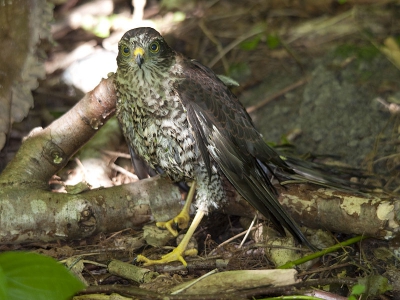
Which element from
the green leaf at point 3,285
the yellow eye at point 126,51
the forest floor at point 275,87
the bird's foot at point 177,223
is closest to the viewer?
the green leaf at point 3,285

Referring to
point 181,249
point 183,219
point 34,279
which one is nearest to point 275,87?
point 183,219

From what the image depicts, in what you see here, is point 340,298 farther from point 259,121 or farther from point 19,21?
point 19,21

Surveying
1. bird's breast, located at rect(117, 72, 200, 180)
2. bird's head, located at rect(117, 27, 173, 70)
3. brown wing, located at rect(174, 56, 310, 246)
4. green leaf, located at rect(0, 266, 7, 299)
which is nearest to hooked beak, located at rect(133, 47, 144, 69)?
bird's head, located at rect(117, 27, 173, 70)

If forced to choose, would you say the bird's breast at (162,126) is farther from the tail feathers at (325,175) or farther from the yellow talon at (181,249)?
the tail feathers at (325,175)

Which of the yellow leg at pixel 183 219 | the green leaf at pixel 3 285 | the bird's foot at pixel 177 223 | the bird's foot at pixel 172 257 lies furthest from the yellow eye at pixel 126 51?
the green leaf at pixel 3 285

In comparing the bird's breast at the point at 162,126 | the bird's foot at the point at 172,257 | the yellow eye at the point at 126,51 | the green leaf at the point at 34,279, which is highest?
the yellow eye at the point at 126,51

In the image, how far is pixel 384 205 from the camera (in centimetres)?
326

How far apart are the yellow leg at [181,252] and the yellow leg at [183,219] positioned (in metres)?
0.13

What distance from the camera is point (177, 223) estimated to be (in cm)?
368

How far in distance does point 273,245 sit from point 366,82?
229 centimetres

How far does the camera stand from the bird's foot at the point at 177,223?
3.62 meters

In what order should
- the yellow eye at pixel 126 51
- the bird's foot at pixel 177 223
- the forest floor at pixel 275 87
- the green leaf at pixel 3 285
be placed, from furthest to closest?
the bird's foot at pixel 177 223 → the yellow eye at pixel 126 51 → the forest floor at pixel 275 87 → the green leaf at pixel 3 285

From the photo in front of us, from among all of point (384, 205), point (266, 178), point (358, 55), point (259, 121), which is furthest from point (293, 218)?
point (358, 55)

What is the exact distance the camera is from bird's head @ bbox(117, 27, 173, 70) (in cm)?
330
